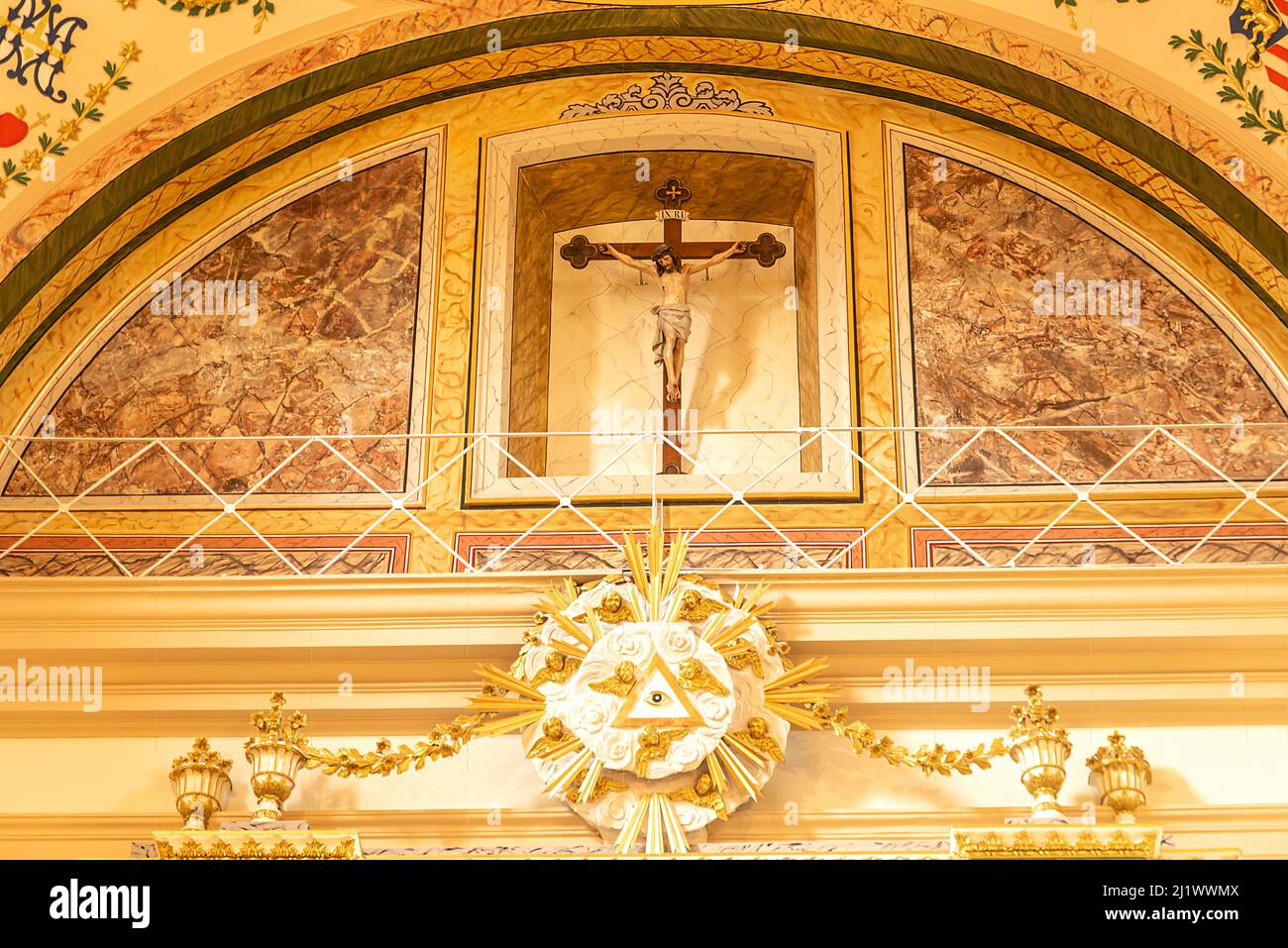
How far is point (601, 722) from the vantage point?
6766mm

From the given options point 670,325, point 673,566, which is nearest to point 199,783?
point 673,566

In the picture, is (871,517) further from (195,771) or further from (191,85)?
(191,85)

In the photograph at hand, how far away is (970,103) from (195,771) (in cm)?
510

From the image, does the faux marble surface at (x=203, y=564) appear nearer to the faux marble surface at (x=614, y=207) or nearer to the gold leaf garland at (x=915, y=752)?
the faux marble surface at (x=614, y=207)

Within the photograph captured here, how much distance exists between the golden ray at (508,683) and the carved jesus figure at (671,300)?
228 centimetres

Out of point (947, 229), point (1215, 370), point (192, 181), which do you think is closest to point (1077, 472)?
point (1215, 370)

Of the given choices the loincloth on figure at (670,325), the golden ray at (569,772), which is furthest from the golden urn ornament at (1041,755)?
the loincloth on figure at (670,325)

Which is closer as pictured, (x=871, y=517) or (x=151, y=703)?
(x=151, y=703)

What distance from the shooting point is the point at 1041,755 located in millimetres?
6531

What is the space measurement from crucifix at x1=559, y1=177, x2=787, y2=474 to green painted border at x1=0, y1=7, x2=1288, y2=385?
820mm

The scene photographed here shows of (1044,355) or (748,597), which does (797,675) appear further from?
(1044,355)

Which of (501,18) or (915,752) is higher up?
(501,18)

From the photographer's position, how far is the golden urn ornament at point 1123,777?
6.62 m

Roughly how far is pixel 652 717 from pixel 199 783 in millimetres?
1784
